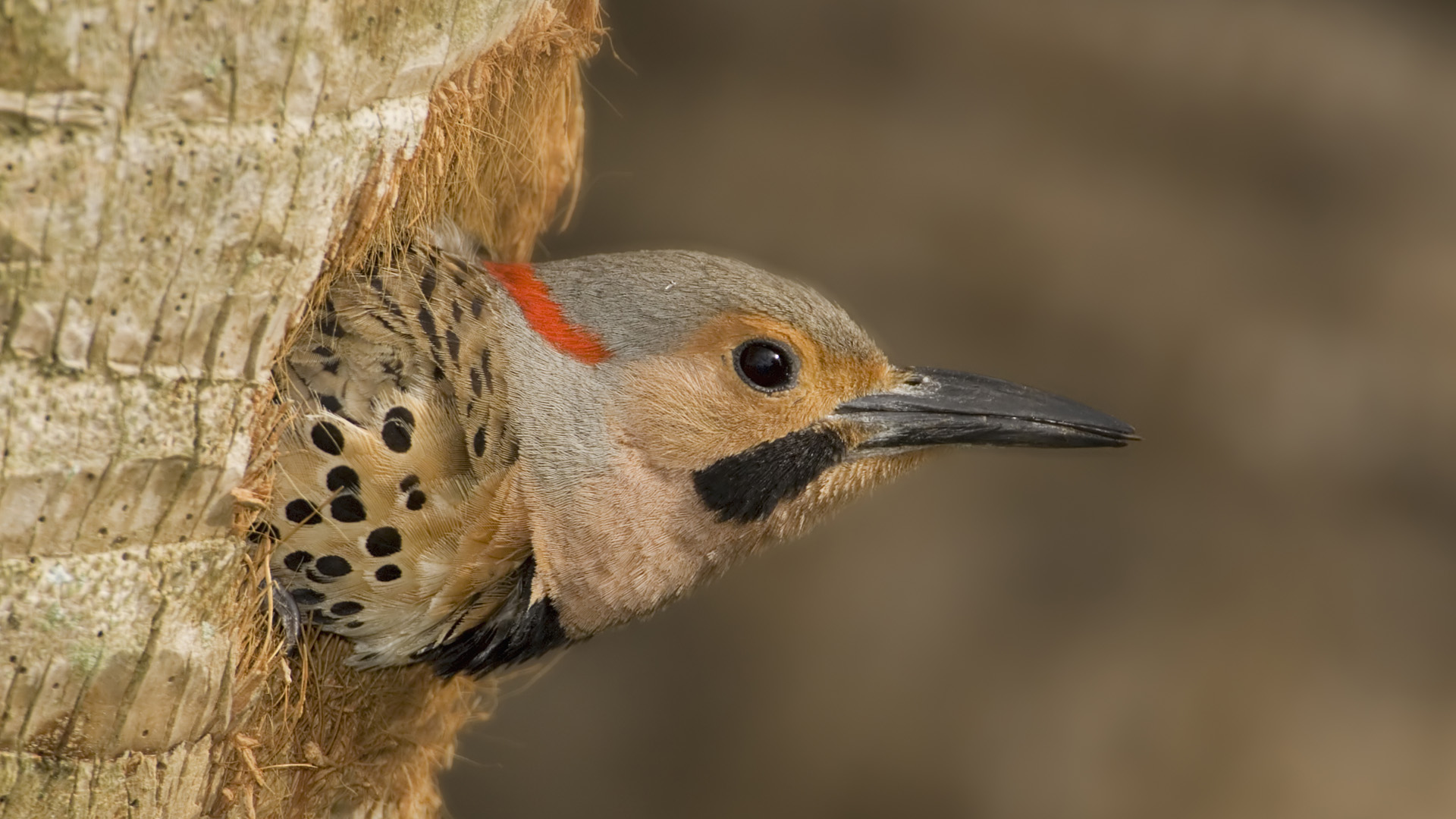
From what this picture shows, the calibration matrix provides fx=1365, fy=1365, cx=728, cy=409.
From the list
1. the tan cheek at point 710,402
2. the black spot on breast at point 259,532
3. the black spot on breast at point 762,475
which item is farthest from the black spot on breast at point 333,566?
the black spot on breast at point 762,475

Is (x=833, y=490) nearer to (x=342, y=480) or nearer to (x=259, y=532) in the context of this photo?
(x=342, y=480)

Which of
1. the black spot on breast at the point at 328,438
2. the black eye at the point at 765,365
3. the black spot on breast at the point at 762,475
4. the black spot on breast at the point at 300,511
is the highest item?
the black eye at the point at 765,365

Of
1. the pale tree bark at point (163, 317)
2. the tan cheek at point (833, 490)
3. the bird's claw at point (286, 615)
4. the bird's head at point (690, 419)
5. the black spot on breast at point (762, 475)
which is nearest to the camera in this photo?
the pale tree bark at point (163, 317)

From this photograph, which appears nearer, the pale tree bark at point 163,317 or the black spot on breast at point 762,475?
the pale tree bark at point 163,317

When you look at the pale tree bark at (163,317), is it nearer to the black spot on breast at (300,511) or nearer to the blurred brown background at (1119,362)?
the black spot on breast at (300,511)

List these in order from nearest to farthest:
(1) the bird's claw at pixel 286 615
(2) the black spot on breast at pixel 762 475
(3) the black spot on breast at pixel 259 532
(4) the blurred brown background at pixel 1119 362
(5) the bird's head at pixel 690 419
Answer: (3) the black spot on breast at pixel 259 532
(1) the bird's claw at pixel 286 615
(5) the bird's head at pixel 690 419
(2) the black spot on breast at pixel 762 475
(4) the blurred brown background at pixel 1119 362

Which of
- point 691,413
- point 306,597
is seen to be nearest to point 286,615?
point 306,597

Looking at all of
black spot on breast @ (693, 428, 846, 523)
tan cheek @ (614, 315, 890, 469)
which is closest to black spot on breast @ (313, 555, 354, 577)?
tan cheek @ (614, 315, 890, 469)
